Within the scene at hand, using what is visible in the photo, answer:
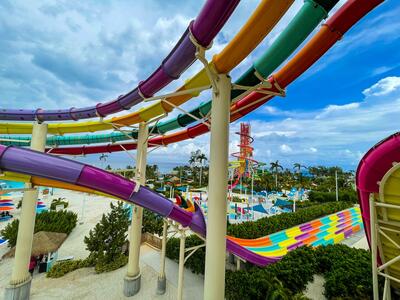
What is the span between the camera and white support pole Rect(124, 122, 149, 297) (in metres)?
7.76

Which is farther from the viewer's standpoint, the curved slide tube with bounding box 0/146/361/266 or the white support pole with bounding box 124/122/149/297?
the white support pole with bounding box 124/122/149/297

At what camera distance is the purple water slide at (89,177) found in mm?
3770

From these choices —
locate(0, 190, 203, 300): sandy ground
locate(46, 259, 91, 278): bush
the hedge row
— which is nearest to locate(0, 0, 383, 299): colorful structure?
locate(0, 190, 203, 300): sandy ground

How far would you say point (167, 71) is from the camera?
4.38m

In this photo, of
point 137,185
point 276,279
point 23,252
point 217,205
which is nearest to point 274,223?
point 276,279

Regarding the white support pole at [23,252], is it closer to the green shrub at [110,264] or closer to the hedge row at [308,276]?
the green shrub at [110,264]

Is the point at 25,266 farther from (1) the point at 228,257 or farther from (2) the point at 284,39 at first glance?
(2) the point at 284,39

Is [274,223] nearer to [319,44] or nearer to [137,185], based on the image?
[137,185]

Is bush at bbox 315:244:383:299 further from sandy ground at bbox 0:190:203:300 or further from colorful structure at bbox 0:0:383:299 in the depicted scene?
sandy ground at bbox 0:190:203:300

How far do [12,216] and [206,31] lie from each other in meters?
29.0

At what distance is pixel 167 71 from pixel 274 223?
14.0 meters

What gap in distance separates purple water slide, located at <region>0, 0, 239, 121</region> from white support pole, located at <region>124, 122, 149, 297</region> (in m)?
1.49

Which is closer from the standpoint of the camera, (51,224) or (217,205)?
(217,205)

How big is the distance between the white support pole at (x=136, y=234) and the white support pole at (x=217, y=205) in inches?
186
